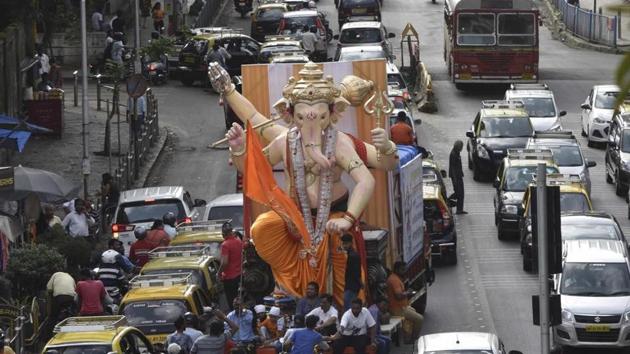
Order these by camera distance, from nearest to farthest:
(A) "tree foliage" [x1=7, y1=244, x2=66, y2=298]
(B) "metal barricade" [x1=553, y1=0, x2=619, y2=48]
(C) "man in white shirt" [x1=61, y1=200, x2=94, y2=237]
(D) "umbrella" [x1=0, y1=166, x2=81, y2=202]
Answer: (A) "tree foliage" [x1=7, y1=244, x2=66, y2=298] < (D) "umbrella" [x1=0, y1=166, x2=81, y2=202] < (C) "man in white shirt" [x1=61, y1=200, x2=94, y2=237] < (B) "metal barricade" [x1=553, y1=0, x2=619, y2=48]

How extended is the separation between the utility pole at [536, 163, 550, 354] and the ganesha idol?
373cm

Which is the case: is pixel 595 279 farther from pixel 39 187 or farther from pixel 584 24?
pixel 584 24

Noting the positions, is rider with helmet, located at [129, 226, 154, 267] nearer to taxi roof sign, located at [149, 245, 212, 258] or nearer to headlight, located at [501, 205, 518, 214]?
taxi roof sign, located at [149, 245, 212, 258]

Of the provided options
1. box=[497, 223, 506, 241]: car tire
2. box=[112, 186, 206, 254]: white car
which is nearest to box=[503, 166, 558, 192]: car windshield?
box=[497, 223, 506, 241]: car tire

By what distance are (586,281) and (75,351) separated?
8413 millimetres

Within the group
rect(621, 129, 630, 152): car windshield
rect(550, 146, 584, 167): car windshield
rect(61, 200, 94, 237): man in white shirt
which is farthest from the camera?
rect(621, 129, 630, 152): car windshield

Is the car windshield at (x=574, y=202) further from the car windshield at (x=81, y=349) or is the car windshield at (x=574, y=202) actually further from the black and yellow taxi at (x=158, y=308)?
the car windshield at (x=81, y=349)

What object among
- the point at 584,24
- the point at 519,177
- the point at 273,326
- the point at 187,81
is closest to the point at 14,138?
the point at 519,177

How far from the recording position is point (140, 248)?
82.8 feet

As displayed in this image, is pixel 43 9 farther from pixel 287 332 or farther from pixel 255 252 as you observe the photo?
pixel 287 332

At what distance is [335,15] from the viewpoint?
6906 cm

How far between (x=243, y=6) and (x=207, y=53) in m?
18.7

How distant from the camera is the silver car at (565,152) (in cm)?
3366

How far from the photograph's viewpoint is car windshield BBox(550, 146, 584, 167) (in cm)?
3400
